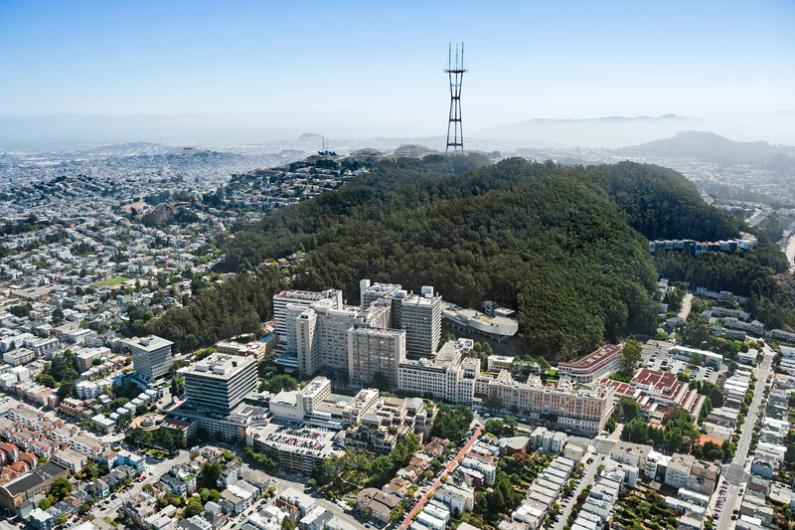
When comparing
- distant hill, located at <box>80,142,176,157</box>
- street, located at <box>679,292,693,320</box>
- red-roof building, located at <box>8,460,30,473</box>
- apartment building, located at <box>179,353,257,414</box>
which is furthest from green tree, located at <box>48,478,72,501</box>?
distant hill, located at <box>80,142,176,157</box>

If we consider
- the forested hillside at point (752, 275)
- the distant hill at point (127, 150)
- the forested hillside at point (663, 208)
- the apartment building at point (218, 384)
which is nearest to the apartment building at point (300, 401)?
the apartment building at point (218, 384)

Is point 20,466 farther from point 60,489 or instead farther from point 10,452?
point 60,489

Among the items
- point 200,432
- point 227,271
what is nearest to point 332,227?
point 227,271

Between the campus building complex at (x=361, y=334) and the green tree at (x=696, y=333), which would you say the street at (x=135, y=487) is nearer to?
the campus building complex at (x=361, y=334)

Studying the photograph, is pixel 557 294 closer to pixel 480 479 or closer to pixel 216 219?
pixel 480 479

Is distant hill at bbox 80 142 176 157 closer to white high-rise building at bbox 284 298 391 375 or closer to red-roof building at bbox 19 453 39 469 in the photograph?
white high-rise building at bbox 284 298 391 375
